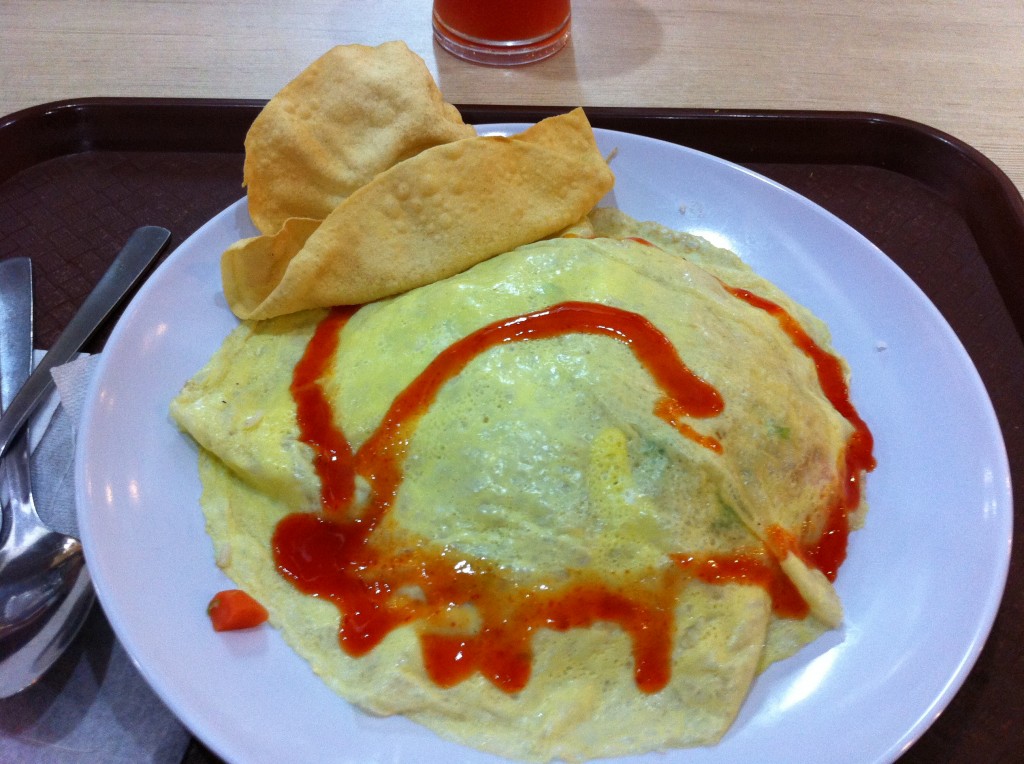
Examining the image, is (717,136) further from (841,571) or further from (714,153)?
(841,571)

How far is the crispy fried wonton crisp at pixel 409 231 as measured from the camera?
5.11 ft

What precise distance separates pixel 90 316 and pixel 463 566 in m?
1.07

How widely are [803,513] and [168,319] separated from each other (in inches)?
51.8

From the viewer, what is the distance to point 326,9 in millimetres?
2674

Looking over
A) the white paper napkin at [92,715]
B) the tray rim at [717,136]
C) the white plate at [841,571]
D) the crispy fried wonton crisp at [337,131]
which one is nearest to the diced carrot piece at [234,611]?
the white plate at [841,571]

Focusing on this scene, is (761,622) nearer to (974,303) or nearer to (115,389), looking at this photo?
(974,303)

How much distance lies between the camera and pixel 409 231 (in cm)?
161

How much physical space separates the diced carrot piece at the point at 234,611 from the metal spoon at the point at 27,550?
0.94ft

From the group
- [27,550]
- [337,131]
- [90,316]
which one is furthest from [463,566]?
[90,316]

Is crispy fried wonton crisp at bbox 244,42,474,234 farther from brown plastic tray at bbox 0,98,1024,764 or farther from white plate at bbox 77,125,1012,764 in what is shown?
brown plastic tray at bbox 0,98,1024,764

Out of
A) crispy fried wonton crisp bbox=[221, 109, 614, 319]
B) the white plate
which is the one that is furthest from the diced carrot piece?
crispy fried wonton crisp bbox=[221, 109, 614, 319]

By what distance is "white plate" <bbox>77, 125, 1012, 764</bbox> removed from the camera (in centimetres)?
118

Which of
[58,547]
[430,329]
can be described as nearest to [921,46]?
[430,329]

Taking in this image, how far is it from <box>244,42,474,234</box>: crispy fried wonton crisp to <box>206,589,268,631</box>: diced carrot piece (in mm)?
778
